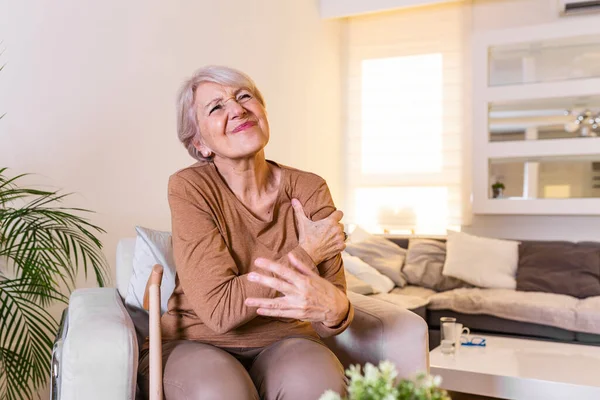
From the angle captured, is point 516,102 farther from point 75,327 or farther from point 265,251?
point 75,327

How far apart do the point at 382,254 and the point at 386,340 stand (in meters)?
2.58

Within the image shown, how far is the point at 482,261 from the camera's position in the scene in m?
4.12

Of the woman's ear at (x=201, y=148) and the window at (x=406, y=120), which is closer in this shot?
the woman's ear at (x=201, y=148)

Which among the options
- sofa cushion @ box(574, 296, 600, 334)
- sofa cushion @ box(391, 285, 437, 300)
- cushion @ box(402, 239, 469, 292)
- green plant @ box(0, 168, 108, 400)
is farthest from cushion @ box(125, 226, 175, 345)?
cushion @ box(402, 239, 469, 292)

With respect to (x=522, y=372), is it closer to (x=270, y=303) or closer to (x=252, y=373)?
(x=252, y=373)

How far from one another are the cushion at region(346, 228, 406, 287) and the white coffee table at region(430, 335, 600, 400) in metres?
1.26

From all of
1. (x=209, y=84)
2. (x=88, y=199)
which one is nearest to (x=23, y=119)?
(x=88, y=199)

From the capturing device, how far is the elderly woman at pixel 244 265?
140 centimetres

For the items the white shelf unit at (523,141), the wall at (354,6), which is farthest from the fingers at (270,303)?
the wall at (354,6)

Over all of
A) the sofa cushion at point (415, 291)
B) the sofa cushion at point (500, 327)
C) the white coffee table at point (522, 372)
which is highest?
the sofa cushion at point (415, 291)

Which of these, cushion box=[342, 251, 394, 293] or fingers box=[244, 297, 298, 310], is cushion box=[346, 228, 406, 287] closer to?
cushion box=[342, 251, 394, 293]

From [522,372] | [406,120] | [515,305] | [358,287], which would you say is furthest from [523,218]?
[522,372]

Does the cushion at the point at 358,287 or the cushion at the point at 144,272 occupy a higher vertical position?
the cushion at the point at 144,272

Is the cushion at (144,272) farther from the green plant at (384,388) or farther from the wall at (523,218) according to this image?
the wall at (523,218)
